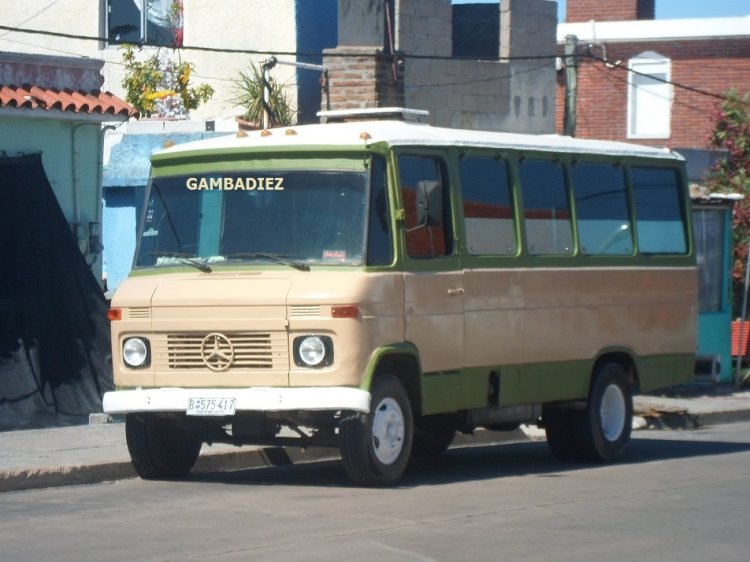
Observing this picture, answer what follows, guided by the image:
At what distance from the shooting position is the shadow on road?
40.6 feet

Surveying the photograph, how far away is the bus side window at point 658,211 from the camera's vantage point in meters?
14.7

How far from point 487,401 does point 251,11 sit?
53.4 ft

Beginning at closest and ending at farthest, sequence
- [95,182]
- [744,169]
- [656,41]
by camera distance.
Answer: [95,182], [744,169], [656,41]

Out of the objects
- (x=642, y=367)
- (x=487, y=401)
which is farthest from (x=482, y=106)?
(x=487, y=401)

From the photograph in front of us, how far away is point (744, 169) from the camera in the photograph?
80.5ft

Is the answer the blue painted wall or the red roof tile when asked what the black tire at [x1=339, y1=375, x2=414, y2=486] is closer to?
the red roof tile

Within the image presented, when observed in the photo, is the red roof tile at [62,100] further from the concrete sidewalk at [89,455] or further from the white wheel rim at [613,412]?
the white wheel rim at [613,412]

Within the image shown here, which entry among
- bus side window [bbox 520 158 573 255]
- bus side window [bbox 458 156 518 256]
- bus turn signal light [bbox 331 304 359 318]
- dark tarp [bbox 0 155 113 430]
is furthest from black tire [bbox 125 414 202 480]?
bus side window [bbox 520 158 573 255]

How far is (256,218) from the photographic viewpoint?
11805 millimetres

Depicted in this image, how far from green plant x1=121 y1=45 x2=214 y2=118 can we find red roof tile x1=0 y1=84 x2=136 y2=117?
8710mm

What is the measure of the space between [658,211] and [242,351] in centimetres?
536

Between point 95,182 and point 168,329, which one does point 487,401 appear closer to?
point 168,329

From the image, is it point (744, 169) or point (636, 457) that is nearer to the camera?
point (636, 457)

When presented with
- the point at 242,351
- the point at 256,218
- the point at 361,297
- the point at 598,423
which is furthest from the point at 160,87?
the point at 361,297
